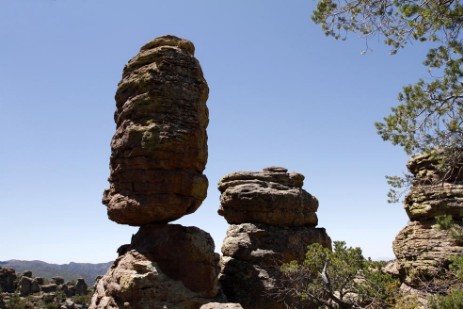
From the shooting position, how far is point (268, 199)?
81.0 feet

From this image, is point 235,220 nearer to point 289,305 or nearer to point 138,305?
point 289,305

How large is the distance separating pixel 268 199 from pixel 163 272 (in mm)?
9837

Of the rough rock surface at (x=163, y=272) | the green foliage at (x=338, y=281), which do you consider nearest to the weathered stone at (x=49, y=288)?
the rough rock surface at (x=163, y=272)

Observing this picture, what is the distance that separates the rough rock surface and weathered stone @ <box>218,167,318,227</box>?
6332 mm

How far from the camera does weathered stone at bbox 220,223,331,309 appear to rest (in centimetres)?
2095

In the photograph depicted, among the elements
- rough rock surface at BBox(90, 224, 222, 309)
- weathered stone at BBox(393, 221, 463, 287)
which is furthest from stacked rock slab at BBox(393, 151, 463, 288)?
rough rock surface at BBox(90, 224, 222, 309)

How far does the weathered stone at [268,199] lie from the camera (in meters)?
24.7

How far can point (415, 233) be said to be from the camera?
22797 mm

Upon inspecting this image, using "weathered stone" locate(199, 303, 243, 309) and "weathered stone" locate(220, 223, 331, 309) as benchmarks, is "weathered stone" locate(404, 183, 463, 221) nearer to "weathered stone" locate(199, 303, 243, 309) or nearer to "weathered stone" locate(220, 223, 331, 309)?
"weathered stone" locate(220, 223, 331, 309)

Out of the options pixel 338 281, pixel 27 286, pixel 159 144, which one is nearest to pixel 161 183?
pixel 159 144

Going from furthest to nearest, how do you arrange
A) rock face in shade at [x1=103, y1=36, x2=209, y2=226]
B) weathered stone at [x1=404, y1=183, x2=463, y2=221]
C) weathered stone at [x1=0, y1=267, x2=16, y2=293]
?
weathered stone at [x1=0, y1=267, x2=16, y2=293] < weathered stone at [x1=404, y1=183, x2=463, y2=221] < rock face in shade at [x1=103, y1=36, x2=209, y2=226]

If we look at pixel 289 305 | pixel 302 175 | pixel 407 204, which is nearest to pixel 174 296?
pixel 289 305

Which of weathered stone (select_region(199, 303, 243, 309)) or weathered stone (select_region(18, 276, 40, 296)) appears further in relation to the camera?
weathered stone (select_region(18, 276, 40, 296))

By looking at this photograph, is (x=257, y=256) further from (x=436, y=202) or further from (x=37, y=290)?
(x=37, y=290)
